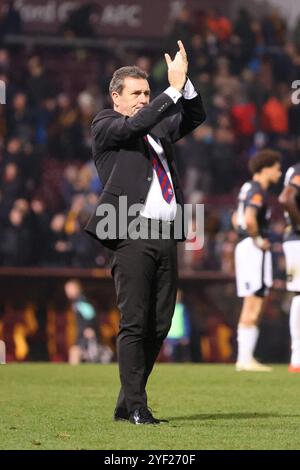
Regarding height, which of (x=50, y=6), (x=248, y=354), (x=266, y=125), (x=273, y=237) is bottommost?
(x=248, y=354)

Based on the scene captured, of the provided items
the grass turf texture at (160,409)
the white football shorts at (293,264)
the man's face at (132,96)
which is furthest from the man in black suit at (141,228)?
the white football shorts at (293,264)

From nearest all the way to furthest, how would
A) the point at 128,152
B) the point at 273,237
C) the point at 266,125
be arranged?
the point at 128,152 → the point at 273,237 → the point at 266,125

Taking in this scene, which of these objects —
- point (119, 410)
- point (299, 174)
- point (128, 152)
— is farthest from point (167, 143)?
point (299, 174)

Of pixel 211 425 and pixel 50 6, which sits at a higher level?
pixel 50 6

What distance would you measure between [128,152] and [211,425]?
1702 mm

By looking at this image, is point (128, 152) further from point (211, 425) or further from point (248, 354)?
point (248, 354)

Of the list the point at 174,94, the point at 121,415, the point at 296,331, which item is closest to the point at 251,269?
the point at 296,331

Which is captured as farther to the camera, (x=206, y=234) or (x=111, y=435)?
(x=206, y=234)

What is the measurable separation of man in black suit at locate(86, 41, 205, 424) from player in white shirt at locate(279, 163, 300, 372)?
5.21 meters

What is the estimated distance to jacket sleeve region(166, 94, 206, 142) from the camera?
7777 millimetres

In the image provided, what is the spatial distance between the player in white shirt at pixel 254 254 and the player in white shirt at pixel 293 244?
45 cm

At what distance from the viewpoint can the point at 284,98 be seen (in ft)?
75.7

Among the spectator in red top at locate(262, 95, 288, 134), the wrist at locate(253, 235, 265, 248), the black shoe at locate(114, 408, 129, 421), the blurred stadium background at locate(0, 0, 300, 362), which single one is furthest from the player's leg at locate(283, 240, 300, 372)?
the spectator in red top at locate(262, 95, 288, 134)

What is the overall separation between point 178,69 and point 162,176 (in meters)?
0.69
